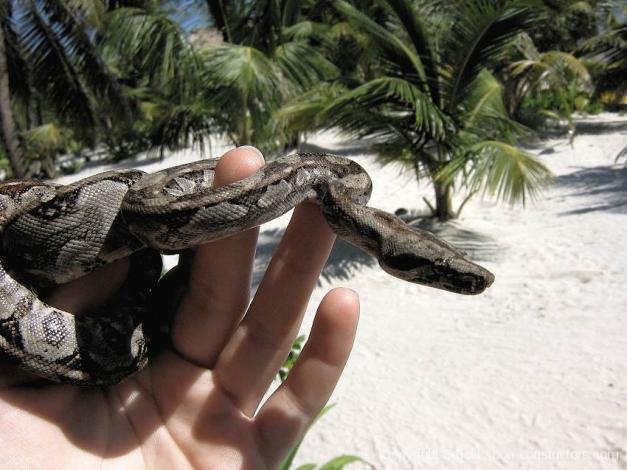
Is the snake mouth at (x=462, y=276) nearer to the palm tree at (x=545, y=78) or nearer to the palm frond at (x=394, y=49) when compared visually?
the palm frond at (x=394, y=49)

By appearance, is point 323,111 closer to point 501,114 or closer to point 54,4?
point 501,114

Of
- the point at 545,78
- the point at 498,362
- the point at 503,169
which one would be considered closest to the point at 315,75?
the point at 503,169

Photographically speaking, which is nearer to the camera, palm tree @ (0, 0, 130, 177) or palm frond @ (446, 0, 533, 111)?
palm frond @ (446, 0, 533, 111)

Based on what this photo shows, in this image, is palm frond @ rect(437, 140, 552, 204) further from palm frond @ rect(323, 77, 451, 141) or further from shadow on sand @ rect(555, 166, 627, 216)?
shadow on sand @ rect(555, 166, 627, 216)

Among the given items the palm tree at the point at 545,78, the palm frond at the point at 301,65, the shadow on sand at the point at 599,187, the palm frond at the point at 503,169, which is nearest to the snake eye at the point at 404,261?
the palm frond at the point at 503,169

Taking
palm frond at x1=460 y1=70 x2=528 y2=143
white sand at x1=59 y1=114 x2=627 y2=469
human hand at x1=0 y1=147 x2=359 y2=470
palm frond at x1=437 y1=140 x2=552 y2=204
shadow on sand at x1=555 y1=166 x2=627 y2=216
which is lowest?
shadow on sand at x1=555 y1=166 x2=627 y2=216

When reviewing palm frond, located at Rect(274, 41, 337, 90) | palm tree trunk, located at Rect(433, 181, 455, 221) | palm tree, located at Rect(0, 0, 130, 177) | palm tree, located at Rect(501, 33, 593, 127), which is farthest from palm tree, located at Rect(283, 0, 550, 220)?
palm tree, located at Rect(501, 33, 593, 127)

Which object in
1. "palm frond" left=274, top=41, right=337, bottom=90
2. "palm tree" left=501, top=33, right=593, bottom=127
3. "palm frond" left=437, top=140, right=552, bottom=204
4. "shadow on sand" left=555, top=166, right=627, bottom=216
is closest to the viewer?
"palm frond" left=437, top=140, right=552, bottom=204
